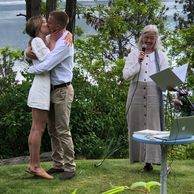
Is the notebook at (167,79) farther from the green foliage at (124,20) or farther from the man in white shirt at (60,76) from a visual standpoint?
the green foliage at (124,20)

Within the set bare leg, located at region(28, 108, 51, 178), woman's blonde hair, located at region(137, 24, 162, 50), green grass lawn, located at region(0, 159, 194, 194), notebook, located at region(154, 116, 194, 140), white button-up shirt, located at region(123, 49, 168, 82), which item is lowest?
green grass lawn, located at region(0, 159, 194, 194)

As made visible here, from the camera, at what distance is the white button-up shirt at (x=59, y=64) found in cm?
483

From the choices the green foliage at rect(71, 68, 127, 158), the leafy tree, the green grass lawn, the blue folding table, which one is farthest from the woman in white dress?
the leafy tree

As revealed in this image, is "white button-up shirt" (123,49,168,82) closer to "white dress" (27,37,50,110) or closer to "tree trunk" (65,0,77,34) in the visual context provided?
"white dress" (27,37,50,110)

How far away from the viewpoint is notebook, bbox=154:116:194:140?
3502mm

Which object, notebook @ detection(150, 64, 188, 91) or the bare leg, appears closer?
notebook @ detection(150, 64, 188, 91)

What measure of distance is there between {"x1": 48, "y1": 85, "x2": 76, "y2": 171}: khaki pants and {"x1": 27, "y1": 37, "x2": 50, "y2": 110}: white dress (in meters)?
0.09

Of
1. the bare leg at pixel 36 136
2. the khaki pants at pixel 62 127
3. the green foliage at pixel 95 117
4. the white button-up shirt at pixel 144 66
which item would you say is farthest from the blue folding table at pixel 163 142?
the green foliage at pixel 95 117

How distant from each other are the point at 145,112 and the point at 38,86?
1.17 m

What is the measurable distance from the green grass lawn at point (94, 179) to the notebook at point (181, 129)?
1200mm

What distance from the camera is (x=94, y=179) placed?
5.25 m

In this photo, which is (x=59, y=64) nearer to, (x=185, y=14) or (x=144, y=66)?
(x=144, y=66)

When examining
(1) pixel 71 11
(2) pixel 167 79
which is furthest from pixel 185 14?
(2) pixel 167 79

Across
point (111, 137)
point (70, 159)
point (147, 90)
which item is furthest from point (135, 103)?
point (111, 137)
